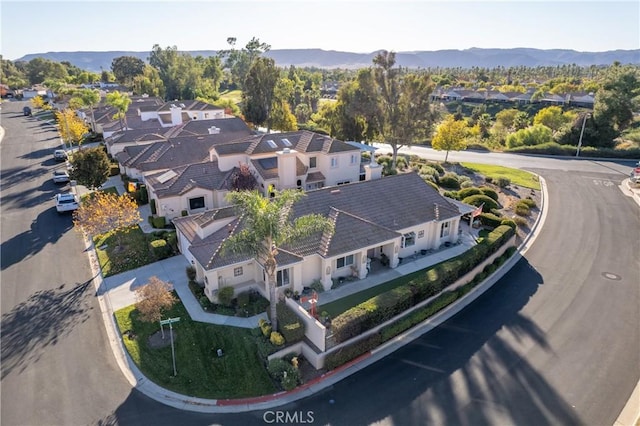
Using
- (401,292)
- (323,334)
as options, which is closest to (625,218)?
(401,292)

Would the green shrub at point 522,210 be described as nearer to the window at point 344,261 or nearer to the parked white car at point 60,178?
the window at point 344,261

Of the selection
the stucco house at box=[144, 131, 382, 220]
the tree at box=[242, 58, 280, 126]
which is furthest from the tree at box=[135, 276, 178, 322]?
the tree at box=[242, 58, 280, 126]

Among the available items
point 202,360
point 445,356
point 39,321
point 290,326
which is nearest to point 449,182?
point 445,356

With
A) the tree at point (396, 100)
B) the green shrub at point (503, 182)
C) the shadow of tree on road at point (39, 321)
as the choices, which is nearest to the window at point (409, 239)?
the shadow of tree on road at point (39, 321)

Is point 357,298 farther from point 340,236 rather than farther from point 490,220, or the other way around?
point 490,220

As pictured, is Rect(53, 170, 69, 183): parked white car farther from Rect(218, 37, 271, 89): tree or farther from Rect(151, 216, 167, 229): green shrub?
Rect(218, 37, 271, 89): tree
